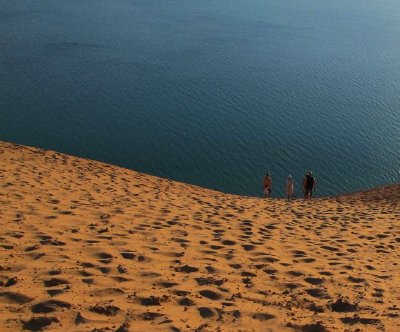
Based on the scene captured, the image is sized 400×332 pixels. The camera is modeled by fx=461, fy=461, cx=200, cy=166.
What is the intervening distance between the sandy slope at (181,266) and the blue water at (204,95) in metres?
15.6

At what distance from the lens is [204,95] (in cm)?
4200

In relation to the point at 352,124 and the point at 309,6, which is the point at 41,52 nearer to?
the point at 352,124

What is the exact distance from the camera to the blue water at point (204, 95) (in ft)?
102

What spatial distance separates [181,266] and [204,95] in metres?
35.5

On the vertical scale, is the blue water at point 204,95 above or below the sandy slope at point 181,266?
above

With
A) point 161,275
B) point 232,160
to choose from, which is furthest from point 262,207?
point 232,160

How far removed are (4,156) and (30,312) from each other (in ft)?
44.5

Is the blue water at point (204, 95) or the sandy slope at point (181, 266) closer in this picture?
the sandy slope at point (181, 266)

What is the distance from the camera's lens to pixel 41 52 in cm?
4912

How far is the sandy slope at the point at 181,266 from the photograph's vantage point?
18.8 feet

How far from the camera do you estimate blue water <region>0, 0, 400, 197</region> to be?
3098 centimetres

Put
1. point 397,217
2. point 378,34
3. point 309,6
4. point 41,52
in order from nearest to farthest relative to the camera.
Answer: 1. point 397,217
2. point 41,52
3. point 378,34
4. point 309,6

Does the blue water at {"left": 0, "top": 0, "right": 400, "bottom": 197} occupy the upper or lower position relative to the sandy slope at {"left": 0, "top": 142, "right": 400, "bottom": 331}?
upper

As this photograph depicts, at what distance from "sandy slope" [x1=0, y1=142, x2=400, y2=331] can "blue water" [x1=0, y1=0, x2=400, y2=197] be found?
15626 millimetres
